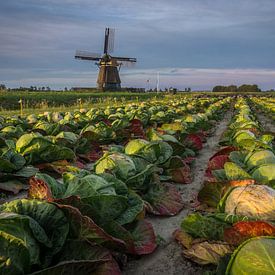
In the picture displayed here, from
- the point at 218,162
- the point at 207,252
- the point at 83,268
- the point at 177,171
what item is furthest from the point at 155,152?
the point at 83,268

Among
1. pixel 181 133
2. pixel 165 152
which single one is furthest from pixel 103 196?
pixel 181 133

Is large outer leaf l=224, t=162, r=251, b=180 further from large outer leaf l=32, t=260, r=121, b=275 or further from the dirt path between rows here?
large outer leaf l=32, t=260, r=121, b=275

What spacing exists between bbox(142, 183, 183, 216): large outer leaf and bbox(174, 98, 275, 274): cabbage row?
0.35 metres

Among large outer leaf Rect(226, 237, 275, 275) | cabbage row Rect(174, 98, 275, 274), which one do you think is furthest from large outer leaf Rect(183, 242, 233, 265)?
large outer leaf Rect(226, 237, 275, 275)

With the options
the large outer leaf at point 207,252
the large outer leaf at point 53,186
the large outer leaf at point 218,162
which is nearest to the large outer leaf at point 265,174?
the large outer leaf at point 218,162

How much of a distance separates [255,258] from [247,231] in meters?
0.41

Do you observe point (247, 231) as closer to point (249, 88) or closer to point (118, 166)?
point (118, 166)

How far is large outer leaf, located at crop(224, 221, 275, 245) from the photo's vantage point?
96.8 inches

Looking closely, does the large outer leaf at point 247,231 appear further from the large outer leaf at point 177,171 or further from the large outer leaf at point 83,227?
the large outer leaf at point 177,171

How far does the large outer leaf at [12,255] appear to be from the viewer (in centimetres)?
211

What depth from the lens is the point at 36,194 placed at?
2.81 m

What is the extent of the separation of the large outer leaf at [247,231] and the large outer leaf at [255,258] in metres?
0.20

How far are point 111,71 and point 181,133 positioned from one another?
4756 centimetres

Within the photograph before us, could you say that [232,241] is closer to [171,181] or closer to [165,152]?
[165,152]
